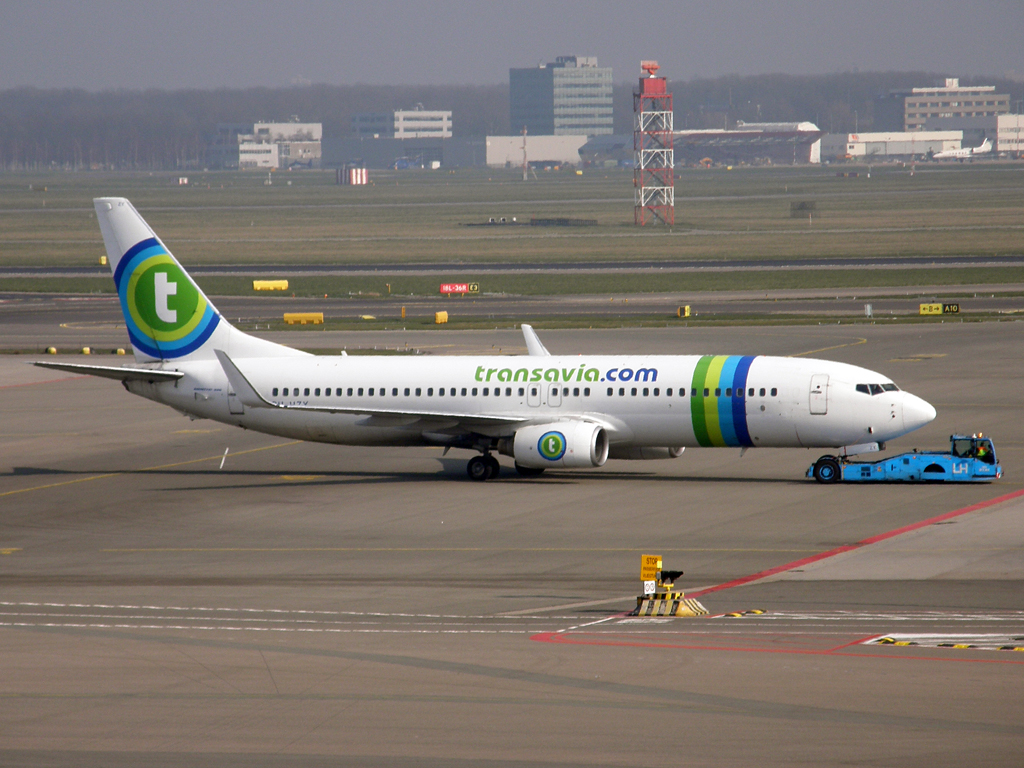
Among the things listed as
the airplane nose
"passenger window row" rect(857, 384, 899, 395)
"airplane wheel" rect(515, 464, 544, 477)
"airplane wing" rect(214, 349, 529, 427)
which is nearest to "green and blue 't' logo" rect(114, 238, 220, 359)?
"airplane wing" rect(214, 349, 529, 427)

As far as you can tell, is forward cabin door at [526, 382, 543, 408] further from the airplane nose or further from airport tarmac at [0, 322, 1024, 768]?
the airplane nose

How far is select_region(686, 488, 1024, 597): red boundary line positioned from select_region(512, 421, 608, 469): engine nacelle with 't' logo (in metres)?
11.7

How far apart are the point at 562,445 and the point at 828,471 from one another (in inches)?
360

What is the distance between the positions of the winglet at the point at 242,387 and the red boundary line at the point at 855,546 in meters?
20.6

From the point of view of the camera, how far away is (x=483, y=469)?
49719 millimetres

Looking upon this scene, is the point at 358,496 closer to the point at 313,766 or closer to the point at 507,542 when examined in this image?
the point at 507,542

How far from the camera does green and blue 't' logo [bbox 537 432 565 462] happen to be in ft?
155

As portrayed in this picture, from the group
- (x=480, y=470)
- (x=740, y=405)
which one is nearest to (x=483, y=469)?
(x=480, y=470)

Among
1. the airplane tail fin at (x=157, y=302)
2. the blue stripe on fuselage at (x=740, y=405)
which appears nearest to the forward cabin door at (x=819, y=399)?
the blue stripe on fuselage at (x=740, y=405)

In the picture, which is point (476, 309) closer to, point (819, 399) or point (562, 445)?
point (562, 445)

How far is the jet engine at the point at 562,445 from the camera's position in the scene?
154 feet

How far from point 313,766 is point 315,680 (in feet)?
15.3

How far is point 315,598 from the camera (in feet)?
106

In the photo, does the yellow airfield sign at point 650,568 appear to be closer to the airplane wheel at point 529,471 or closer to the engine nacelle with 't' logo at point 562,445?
the engine nacelle with 't' logo at point 562,445
